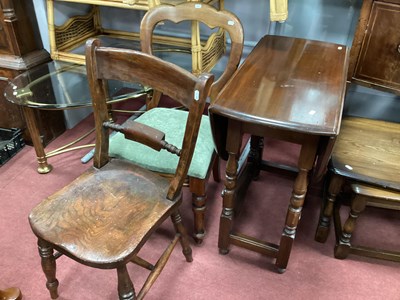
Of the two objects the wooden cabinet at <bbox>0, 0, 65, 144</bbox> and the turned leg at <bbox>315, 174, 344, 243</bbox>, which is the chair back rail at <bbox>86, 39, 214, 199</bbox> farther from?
the wooden cabinet at <bbox>0, 0, 65, 144</bbox>

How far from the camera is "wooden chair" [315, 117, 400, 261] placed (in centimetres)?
138

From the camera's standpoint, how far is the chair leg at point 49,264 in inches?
48.9

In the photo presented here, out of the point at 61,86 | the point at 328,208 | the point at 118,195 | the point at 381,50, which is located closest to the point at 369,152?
the point at 328,208

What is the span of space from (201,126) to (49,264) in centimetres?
81

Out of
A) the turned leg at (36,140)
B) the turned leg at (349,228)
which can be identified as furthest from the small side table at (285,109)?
the turned leg at (36,140)

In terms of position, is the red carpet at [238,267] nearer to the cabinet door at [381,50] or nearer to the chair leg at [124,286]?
the chair leg at [124,286]

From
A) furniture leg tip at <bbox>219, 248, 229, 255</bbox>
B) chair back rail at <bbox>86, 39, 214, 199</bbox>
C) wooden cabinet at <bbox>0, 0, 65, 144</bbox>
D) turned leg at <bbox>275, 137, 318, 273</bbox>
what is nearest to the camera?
chair back rail at <bbox>86, 39, 214, 199</bbox>

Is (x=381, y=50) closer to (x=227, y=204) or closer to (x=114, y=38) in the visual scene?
(x=227, y=204)

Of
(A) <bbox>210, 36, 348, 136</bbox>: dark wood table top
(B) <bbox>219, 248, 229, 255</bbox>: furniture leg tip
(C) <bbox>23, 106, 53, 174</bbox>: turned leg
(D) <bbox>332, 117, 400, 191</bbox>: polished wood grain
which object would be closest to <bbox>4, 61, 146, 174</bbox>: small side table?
(C) <bbox>23, 106, 53, 174</bbox>: turned leg

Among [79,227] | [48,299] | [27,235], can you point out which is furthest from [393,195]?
[27,235]

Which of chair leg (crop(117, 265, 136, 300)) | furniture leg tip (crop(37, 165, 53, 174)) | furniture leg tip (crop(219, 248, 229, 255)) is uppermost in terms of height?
chair leg (crop(117, 265, 136, 300))

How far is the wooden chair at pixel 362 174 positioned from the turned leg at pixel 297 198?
0.74ft

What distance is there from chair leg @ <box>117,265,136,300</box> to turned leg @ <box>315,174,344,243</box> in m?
0.89

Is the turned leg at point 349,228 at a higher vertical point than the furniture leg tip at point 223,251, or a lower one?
higher
